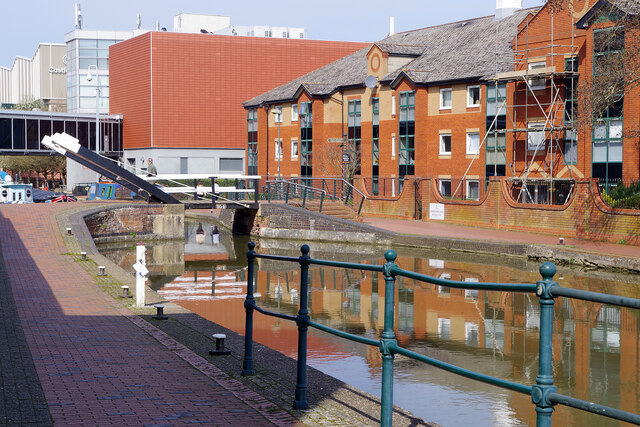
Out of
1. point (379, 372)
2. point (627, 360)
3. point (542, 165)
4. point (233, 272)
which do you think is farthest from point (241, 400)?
point (542, 165)

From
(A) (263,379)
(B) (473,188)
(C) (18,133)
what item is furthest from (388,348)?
(C) (18,133)

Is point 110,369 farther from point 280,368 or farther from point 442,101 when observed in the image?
point 442,101

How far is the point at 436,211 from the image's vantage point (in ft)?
118

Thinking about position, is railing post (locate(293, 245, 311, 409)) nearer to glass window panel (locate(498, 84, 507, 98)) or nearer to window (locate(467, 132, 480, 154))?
glass window panel (locate(498, 84, 507, 98))

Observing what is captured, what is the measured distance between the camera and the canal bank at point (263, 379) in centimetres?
660

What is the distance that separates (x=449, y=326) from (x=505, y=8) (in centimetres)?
3616

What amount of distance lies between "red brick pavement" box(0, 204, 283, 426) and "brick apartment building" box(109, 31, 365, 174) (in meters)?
53.2

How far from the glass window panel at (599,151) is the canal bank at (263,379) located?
25.7 metres

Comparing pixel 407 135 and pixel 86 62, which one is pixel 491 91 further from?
pixel 86 62

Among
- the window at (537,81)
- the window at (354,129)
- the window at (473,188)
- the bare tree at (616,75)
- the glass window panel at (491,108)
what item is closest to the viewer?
the bare tree at (616,75)

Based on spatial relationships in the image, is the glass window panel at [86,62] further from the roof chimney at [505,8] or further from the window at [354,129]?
the roof chimney at [505,8]

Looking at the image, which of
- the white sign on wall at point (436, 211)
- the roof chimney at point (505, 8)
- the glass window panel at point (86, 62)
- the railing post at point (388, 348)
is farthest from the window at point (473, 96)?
the glass window panel at point (86, 62)

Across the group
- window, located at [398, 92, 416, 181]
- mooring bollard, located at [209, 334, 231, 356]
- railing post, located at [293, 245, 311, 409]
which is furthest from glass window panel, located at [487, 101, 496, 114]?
railing post, located at [293, 245, 311, 409]

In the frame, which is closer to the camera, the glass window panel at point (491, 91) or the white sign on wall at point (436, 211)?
the white sign on wall at point (436, 211)
